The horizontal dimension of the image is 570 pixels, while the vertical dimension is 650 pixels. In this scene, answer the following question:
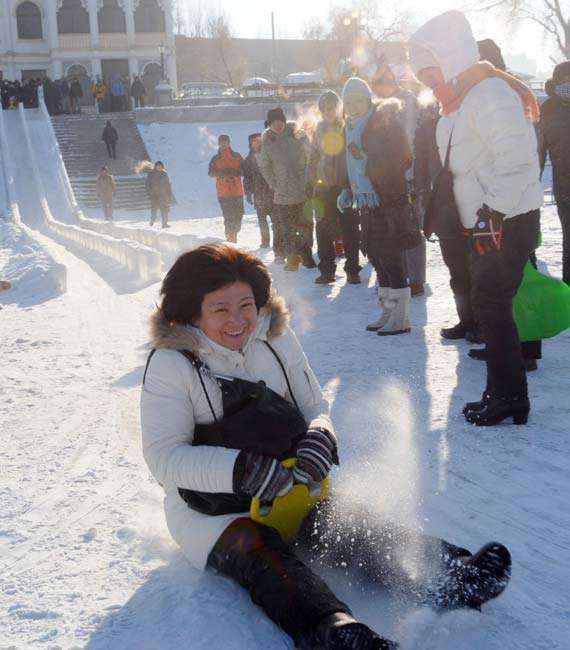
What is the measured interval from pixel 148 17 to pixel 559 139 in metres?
51.2

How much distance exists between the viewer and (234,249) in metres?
2.79

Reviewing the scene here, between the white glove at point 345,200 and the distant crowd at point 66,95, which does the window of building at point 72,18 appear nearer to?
the distant crowd at point 66,95

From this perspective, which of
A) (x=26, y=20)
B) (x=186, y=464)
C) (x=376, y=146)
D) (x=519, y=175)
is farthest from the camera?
(x=26, y=20)

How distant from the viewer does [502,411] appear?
407 centimetres

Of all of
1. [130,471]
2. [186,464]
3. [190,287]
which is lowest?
[130,471]

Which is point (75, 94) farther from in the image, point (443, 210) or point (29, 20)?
point (443, 210)

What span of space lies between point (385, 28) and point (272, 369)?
6282 centimetres

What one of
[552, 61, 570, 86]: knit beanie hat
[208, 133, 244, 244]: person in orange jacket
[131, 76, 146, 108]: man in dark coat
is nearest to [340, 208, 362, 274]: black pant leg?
[552, 61, 570, 86]: knit beanie hat

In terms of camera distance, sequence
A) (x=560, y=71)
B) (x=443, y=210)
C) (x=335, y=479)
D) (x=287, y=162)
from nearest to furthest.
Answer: (x=335, y=479) → (x=443, y=210) → (x=560, y=71) → (x=287, y=162)

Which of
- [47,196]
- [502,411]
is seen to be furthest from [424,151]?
[47,196]

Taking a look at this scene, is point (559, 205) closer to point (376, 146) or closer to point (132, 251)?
point (376, 146)

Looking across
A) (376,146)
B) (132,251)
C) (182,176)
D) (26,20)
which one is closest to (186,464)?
(376,146)

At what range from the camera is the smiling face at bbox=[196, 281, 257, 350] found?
8.92 ft

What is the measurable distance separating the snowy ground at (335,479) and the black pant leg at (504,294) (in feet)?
0.91
